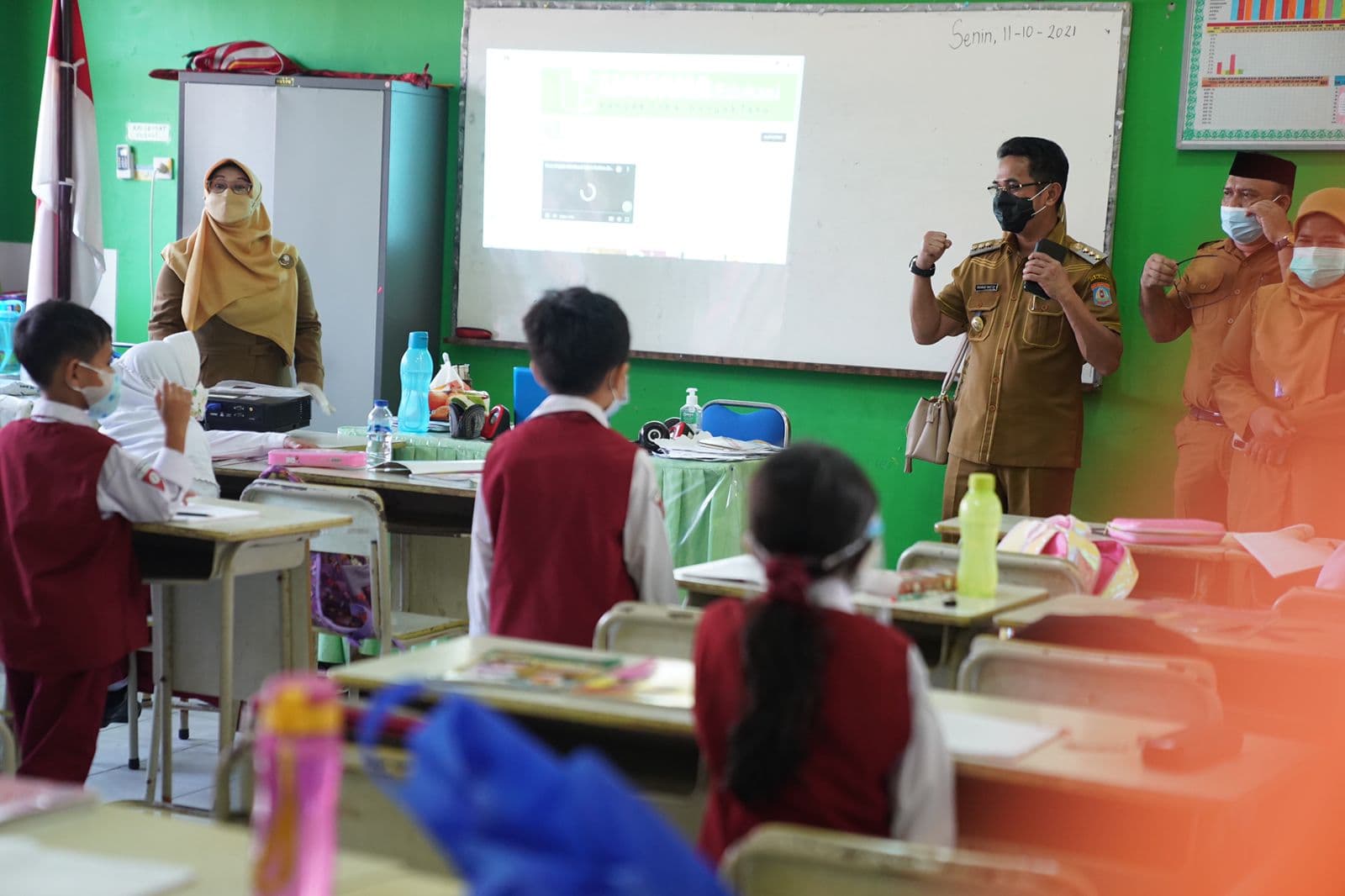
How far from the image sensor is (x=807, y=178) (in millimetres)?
5801

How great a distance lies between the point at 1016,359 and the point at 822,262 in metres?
1.46

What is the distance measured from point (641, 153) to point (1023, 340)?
7.02 ft

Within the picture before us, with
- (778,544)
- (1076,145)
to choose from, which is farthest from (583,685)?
(1076,145)

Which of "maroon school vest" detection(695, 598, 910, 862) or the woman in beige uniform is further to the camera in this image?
the woman in beige uniform

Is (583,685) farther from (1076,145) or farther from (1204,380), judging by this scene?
(1076,145)

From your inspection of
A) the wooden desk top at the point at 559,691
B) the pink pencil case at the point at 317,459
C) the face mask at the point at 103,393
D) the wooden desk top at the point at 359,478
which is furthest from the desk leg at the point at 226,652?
the wooden desk top at the point at 559,691

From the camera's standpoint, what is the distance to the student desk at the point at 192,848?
4.00ft

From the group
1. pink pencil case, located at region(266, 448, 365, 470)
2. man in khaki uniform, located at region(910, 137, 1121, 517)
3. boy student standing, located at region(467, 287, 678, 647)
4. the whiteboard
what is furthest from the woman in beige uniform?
boy student standing, located at region(467, 287, 678, 647)

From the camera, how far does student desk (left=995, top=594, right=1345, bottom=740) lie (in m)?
2.36

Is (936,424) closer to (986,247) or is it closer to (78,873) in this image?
(986,247)

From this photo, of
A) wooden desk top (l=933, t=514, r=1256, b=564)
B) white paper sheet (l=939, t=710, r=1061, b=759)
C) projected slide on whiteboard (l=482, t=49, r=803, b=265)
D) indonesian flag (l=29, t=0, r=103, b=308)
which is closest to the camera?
white paper sheet (l=939, t=710, r=1061, b=759)

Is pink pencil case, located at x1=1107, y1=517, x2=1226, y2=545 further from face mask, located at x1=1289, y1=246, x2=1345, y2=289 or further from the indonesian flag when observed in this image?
the indonesian flag

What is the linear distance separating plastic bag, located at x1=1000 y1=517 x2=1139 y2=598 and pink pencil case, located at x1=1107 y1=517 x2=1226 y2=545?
9 cm

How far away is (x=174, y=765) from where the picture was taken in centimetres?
388
